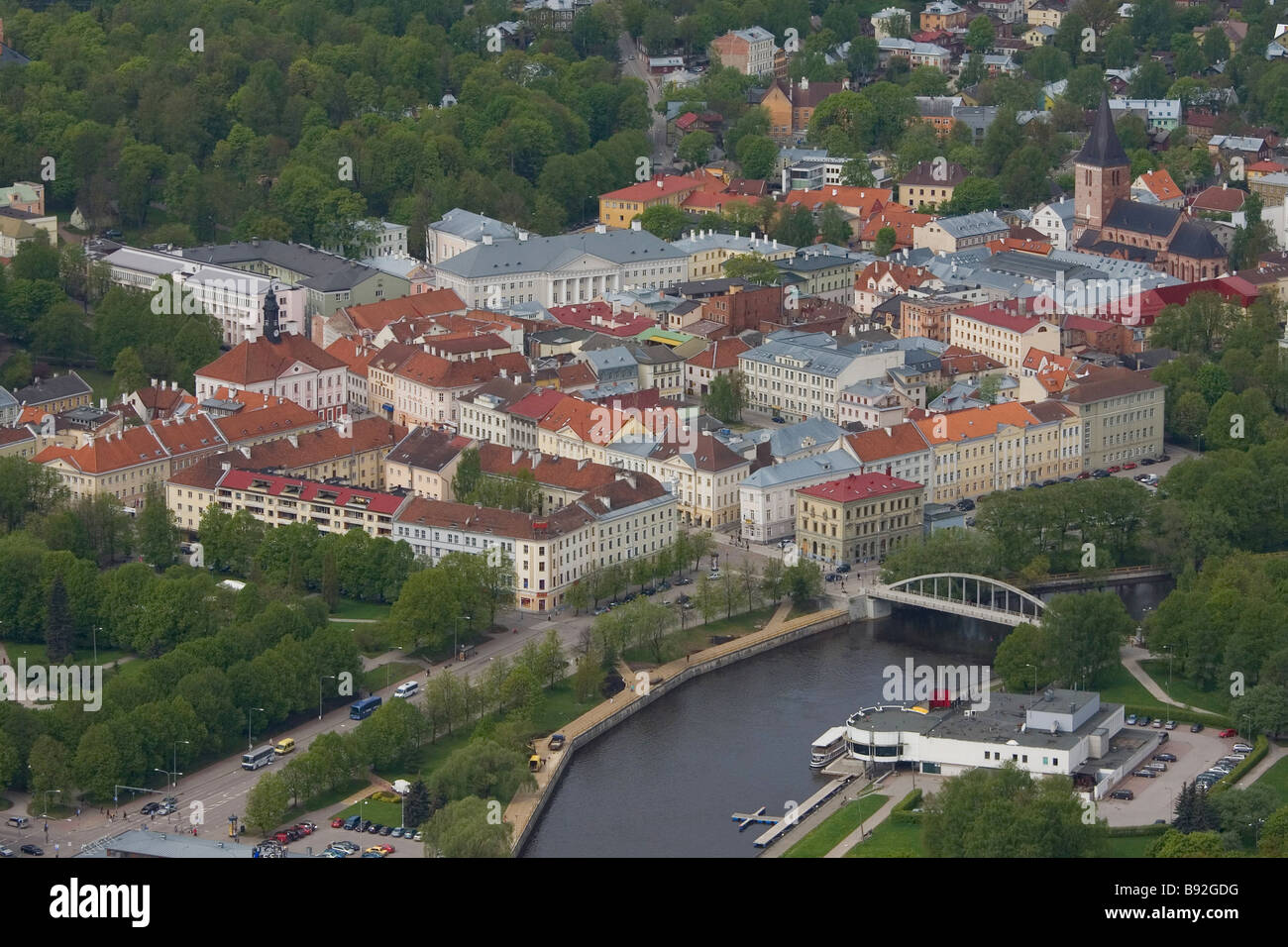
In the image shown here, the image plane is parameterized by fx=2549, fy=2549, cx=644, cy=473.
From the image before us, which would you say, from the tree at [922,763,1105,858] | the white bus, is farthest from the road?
the tree at [922,763,1105,858]

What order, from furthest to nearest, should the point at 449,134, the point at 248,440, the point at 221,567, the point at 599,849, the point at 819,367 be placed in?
the point at 449,134 → the point at 819,367 → the point at 248,440 → the point at 221,567 → the point at 599,849

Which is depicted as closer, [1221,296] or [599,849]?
[599,849]

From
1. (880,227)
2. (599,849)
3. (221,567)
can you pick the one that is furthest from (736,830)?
(880,227)

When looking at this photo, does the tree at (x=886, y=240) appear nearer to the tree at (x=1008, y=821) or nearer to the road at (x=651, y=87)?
the road at (x=651, y=87)

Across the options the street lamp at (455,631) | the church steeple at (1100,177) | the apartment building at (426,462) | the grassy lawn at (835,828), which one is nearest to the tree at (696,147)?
the church steeple at (1100,177)

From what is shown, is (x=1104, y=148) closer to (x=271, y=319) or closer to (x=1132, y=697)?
(x=271, y=319)
